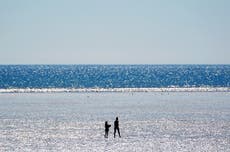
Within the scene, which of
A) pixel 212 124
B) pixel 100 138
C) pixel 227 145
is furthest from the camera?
pixel 212 124

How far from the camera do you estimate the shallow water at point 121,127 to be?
38.1m

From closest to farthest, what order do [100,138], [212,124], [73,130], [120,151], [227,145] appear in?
[120,151] < [227,145] < [100,138] < [73,130] < [212,124]

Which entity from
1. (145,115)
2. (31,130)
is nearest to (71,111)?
(145,115)

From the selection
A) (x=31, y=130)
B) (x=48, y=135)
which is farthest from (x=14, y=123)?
(x=48, y=135)

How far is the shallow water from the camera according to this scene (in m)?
38.1

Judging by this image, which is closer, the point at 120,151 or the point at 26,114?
the point at 120,151

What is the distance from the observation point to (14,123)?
53500 millimetres

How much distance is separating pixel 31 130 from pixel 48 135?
13.0 ft

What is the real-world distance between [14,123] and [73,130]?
8378 millimetres

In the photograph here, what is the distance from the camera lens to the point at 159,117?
58.5m

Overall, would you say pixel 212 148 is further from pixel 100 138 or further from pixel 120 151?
pixel 100 138

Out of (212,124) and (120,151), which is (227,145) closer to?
(120,151)

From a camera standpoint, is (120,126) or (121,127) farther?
(120,126)

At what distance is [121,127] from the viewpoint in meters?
49.0
